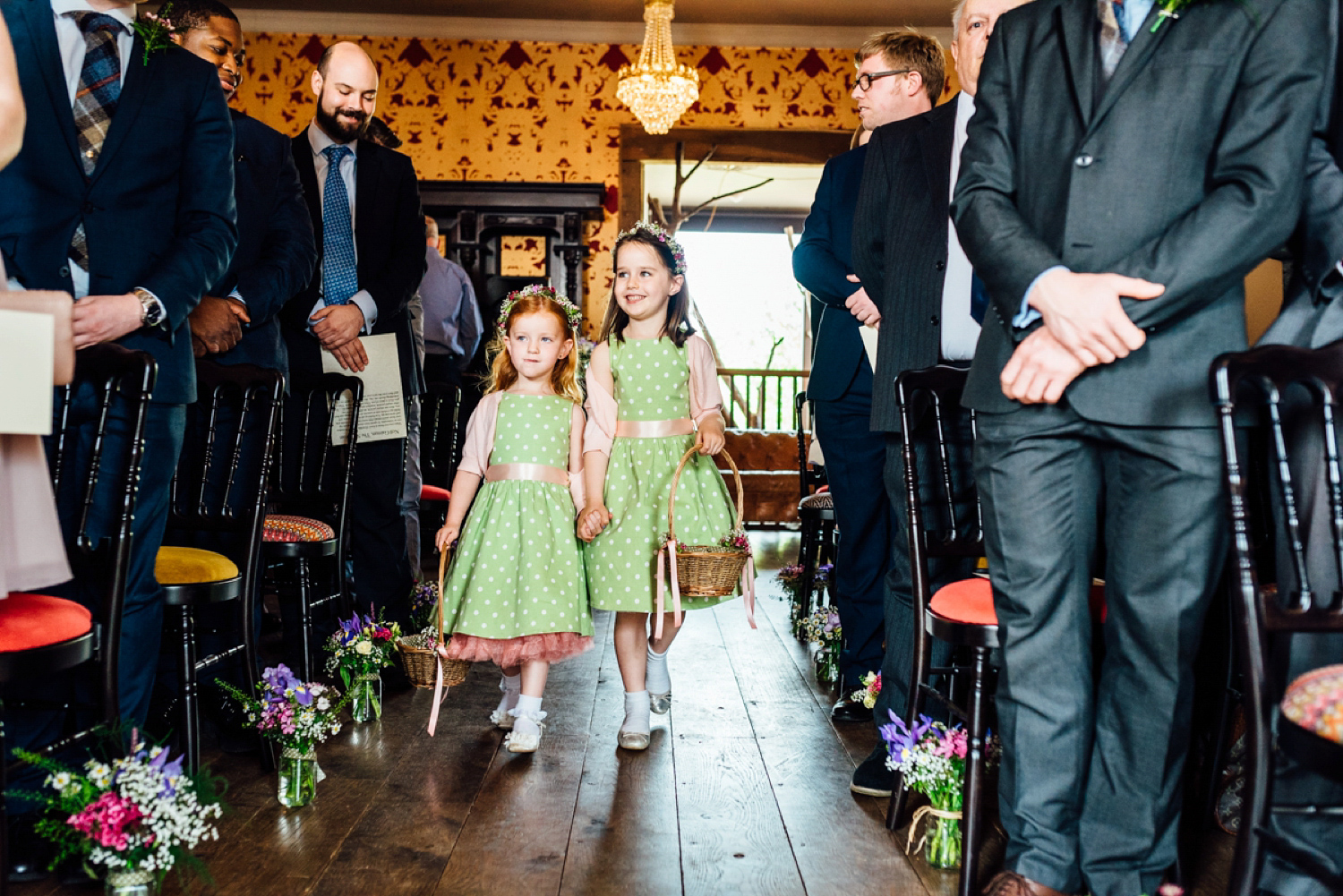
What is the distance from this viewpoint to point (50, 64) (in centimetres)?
199

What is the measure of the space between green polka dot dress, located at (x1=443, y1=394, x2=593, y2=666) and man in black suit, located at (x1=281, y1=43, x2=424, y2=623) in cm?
84

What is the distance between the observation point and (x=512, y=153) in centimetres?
773

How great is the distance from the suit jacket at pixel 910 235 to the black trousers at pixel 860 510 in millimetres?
392

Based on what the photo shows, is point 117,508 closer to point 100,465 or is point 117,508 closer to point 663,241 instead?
point 100,465

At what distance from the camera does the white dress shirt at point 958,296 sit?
7.43 ft

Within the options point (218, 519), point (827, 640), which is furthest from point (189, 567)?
point (827, 640)

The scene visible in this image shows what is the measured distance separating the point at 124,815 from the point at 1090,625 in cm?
150

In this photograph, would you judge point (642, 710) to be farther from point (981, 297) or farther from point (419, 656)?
point (981, 297)

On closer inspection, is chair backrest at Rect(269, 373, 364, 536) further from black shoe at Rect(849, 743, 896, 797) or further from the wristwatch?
black shoe at Rect(849, 743, 896, 797)

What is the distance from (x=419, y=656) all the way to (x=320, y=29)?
6.31 meters

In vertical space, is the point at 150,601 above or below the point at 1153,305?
below

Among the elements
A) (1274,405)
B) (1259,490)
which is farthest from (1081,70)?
(1259,490)

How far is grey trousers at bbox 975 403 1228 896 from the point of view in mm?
1499

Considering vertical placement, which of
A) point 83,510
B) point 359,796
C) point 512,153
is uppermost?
point 512,153
